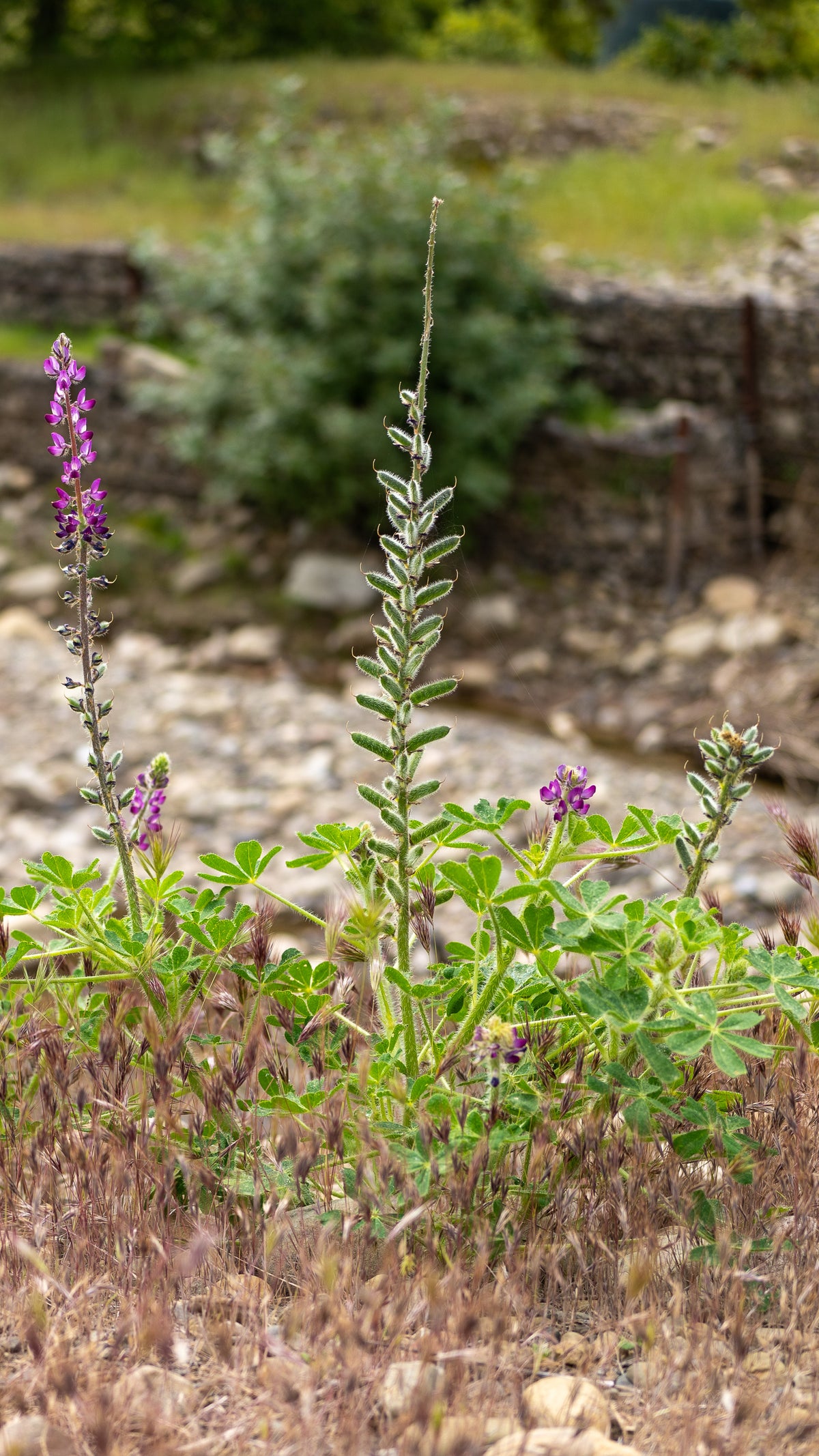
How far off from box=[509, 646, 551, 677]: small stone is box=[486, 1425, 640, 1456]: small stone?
237 inches

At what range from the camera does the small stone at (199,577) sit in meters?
8.10

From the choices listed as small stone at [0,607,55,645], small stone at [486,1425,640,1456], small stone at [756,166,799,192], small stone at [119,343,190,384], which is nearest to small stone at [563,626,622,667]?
small stone at [0,607,55,645]

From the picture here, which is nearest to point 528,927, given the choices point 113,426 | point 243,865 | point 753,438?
point 243,865

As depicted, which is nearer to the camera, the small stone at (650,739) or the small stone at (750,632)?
the small stone at (650,739)

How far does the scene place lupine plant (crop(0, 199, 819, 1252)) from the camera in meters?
1.54

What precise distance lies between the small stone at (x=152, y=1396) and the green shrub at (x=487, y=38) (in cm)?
1700

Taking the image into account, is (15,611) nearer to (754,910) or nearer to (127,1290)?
(754,910)

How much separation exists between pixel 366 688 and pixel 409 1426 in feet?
17.7

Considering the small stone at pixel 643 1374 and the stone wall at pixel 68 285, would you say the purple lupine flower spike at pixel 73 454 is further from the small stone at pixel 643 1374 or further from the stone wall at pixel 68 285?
the stone wall at pixel 68 285

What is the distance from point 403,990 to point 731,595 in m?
6.09

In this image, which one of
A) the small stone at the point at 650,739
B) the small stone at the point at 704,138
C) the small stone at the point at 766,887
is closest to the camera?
the small stone at the point at 766,887

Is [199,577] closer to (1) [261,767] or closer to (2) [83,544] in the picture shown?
(1) [261,767]

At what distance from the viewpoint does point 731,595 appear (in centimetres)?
728

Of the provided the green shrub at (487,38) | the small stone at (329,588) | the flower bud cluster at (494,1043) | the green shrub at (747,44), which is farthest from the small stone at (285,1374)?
the green shrub at (487,38)
